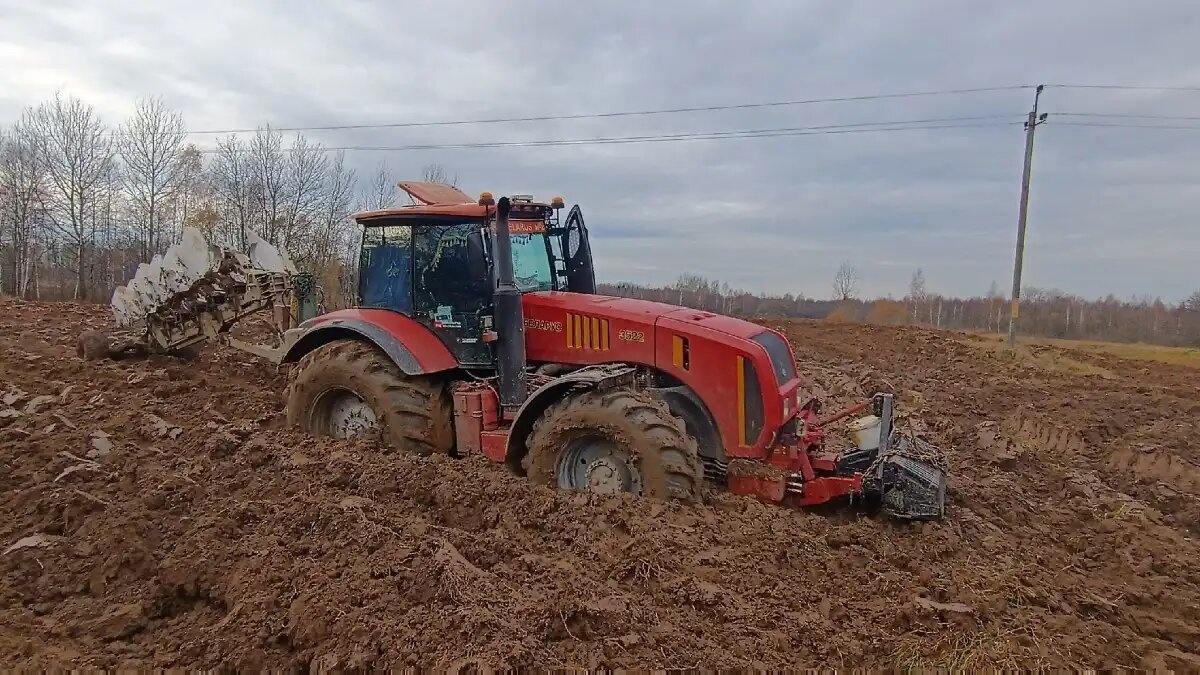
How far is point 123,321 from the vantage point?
9938mm

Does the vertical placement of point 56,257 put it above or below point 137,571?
above

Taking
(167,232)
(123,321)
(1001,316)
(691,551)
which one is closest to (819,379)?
(691,551)

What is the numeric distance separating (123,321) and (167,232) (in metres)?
27.2

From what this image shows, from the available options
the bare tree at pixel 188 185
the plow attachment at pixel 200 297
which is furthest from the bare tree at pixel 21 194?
the plow attachment at pixel 200 297

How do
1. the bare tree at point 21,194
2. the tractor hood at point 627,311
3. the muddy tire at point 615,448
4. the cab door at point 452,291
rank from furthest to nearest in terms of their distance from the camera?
the bare tree at point 21,194 < the cab door at point 452,291 < the tractor hood at point 627,311 < the muddy tire at point 615,448

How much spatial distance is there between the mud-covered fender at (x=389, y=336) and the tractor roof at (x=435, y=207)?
91cm

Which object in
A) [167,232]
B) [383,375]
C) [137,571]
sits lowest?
[137,571]

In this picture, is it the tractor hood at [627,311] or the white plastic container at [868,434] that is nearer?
the white plastic container at [868,434]

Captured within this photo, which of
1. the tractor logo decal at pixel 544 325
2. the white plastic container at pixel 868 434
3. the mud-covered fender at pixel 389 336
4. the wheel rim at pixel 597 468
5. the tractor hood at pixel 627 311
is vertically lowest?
the wheel rim at pixel 597 468

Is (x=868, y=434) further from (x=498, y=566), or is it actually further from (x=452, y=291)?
(x=452, y=291)

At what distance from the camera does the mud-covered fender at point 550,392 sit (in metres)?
5.73

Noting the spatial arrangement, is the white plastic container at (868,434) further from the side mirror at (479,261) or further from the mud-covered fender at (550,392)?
the side mirror at (479,261)

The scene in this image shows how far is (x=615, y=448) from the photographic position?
18.2 feet

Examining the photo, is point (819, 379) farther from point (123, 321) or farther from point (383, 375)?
point (123, 321)
